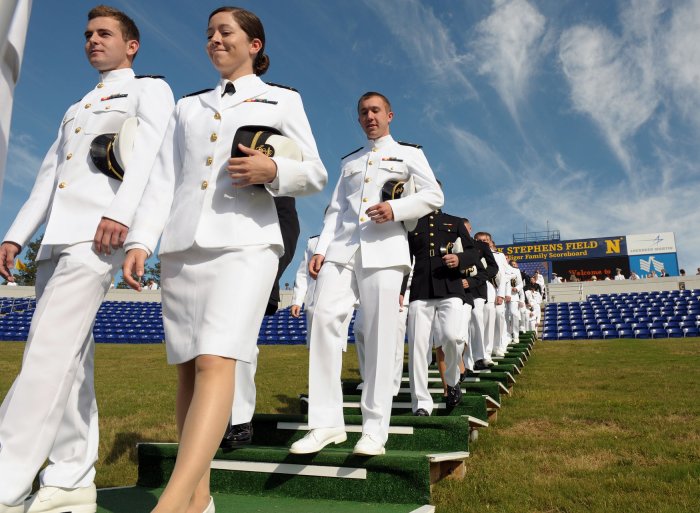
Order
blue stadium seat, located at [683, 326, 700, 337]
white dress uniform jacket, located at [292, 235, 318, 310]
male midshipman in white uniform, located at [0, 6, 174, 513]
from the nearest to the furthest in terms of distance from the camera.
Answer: male midshipman in white uniform, located at [0, 6, 174, 513]
white dress uniform jacket, located at [292, 235, 318, 310]
blue stadium seat, located at [683, 326, 700, 337]

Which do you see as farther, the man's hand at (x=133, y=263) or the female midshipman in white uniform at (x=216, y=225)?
the man's hand at (x=133, y=263)

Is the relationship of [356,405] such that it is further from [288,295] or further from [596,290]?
[596,290]

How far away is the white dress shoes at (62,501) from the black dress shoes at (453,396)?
10.8ft

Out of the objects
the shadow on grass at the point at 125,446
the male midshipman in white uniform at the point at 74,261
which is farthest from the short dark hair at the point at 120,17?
the shadow on grass at the point at 125,446

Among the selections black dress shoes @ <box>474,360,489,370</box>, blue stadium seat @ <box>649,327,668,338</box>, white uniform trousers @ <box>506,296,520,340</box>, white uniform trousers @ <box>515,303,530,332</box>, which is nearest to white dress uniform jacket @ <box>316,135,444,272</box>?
black dress shoes @ <box>474,360,489,370</box>

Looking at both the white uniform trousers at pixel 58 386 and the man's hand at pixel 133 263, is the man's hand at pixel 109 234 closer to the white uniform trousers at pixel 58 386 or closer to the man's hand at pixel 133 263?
the white uniform trousers at pixel 58 386

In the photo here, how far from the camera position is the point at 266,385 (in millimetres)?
8922

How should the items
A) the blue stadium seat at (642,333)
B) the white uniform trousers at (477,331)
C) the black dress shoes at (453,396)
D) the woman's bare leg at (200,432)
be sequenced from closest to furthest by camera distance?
the woman's bare leg at (200,432), the black dress shoes at (453,396), the white uniform trousers at (477,331), the blue stadium seat at (642,333)

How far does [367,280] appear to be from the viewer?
3.72 meters

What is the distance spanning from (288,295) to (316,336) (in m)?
32.5

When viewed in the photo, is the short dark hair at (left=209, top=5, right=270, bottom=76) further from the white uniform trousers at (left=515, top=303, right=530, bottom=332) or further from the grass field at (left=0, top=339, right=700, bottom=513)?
the white uniform trousers at (left=515, top=303, right=530, bottom=332)

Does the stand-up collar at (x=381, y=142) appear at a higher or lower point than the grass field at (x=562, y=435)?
higher

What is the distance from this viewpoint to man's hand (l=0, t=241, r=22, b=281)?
2887 mm

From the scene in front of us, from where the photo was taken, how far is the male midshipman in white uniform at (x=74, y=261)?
94.1 inches
